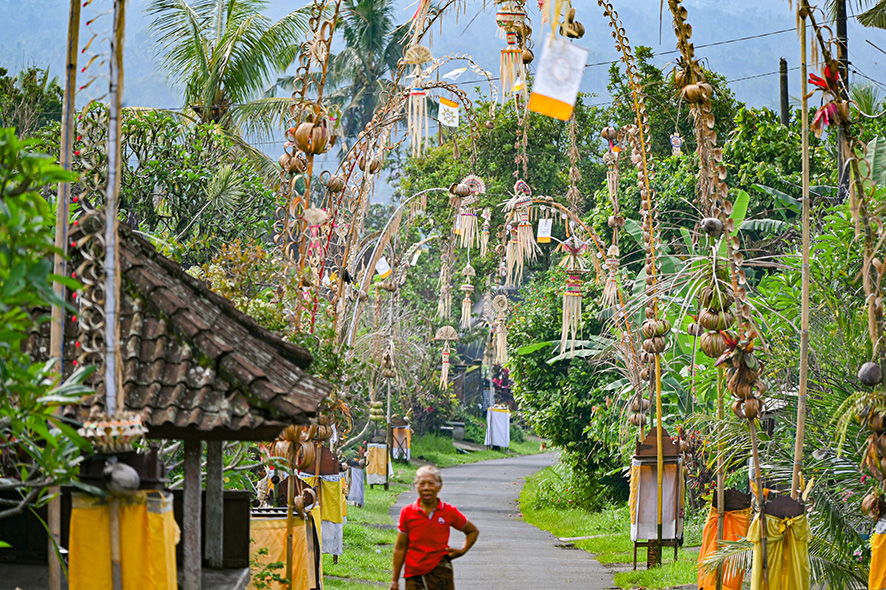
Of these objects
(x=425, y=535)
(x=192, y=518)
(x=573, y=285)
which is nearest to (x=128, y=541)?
(x=192, y=518)

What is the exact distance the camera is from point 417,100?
28.8ft

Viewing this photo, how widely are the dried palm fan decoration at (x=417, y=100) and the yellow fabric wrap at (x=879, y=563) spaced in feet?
14.6

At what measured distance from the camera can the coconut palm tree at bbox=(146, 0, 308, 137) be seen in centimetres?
1683

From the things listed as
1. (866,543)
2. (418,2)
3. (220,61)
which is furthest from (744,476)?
(220,61)

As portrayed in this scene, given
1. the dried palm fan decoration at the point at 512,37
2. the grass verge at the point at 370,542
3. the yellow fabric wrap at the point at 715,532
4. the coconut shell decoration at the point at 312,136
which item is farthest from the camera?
the grass verge at the point at 370,542

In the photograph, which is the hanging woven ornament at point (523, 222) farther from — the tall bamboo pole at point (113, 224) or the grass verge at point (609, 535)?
the tall bamboo pole at point (113, 224)

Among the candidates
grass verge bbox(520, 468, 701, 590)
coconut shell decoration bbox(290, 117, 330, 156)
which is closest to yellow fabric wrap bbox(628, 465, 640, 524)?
grass verge bbox(520, 468, 701, 590)

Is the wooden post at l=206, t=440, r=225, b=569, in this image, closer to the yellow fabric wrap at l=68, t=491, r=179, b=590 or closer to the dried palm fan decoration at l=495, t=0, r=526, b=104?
the yellow fabric wrap at l=68, t=491, r=179, b=590

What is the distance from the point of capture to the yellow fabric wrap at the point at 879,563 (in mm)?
6512

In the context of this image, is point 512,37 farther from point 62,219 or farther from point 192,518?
point 192,518

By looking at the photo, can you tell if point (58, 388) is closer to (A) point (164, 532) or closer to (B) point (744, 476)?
(A) point (164, 532)

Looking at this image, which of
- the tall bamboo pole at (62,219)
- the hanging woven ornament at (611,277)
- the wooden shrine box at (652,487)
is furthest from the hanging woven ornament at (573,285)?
the tall bamboo pole at (62,219)

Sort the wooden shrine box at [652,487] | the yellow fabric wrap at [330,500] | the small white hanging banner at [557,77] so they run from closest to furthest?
the small white hanging banner at [557,77]
the wooden shrine box at [652,487]
the yellow fabric wrap at [330,500]

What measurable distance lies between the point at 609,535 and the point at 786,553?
8.86 metres
